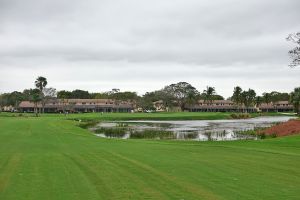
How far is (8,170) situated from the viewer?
16547 millimetres

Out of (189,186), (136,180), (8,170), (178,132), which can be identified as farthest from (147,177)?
(178,132)

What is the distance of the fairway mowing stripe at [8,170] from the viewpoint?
13477mm

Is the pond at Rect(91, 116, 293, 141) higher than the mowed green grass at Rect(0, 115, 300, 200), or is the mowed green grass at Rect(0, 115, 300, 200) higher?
the mowed green grass at Rect(0, 115, 300, 200)

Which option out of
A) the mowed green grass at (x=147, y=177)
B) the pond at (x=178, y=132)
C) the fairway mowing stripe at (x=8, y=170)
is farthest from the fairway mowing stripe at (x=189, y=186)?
the pond at (x=178, y=132)

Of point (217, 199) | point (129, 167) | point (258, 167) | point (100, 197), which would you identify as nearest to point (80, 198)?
point (100, 197)

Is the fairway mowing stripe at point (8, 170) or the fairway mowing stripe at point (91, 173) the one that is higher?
the fairway mowing stripe at point (8, 170)

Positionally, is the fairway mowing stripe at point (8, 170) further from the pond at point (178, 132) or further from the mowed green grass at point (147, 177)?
the pond at point (178, 132)

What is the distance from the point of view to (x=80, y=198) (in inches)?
452

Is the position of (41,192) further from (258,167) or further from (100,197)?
(258,167)

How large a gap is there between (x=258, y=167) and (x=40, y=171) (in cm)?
884

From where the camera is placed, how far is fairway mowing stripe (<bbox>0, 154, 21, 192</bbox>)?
13477mm

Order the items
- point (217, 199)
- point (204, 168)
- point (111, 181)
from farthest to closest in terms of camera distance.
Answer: point (204, 168), point (111, 181), point (217, 199)

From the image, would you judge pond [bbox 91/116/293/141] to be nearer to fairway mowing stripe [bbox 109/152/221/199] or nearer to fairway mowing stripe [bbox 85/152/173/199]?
fairway mowing stripe [bbox 85/152/173/199]

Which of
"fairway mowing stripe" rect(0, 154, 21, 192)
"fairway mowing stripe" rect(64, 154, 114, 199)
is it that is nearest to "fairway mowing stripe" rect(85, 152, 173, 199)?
"fairway mowing stripe" rect(64, 154, 114, 199)
